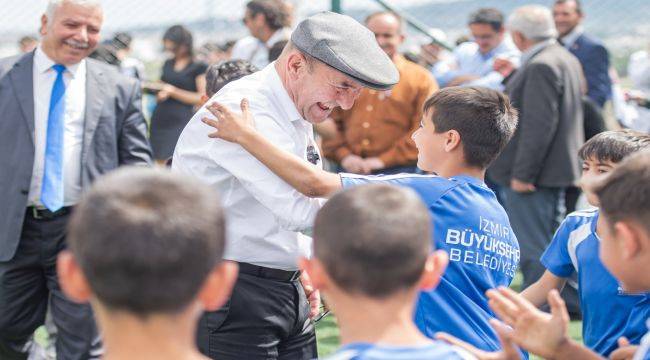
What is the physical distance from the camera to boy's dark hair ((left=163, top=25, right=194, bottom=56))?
9523 millimetres

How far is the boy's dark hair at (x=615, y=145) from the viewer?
11.3ft

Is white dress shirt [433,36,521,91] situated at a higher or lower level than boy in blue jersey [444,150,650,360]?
lower

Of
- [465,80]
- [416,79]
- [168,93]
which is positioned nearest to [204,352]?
[416,79]

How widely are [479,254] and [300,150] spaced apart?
0.72 metres

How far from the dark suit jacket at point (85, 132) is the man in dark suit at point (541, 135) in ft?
10.0

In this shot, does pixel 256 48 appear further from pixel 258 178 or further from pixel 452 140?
pixel 258 178

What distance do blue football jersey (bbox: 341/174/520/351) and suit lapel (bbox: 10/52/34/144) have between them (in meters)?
2.24

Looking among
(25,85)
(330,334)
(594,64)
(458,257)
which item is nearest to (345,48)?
(458,257)

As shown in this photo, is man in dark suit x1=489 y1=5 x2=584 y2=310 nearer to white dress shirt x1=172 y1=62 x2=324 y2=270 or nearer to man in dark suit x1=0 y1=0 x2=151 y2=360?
man in dark suit x1=0 y1=0 x2=151 y2=360

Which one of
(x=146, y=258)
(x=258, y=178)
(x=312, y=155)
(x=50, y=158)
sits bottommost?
(x=50, y=158)

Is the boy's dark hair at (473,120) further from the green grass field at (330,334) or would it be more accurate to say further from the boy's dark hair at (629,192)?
the green grass field at (330,334)

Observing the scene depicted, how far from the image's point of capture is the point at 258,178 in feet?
Result: 9.73

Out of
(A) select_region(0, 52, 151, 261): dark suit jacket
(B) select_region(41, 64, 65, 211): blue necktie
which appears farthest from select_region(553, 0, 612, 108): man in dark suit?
(B) select_region(41, 64, 65, 211): blue necktie

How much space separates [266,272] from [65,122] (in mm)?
1947
